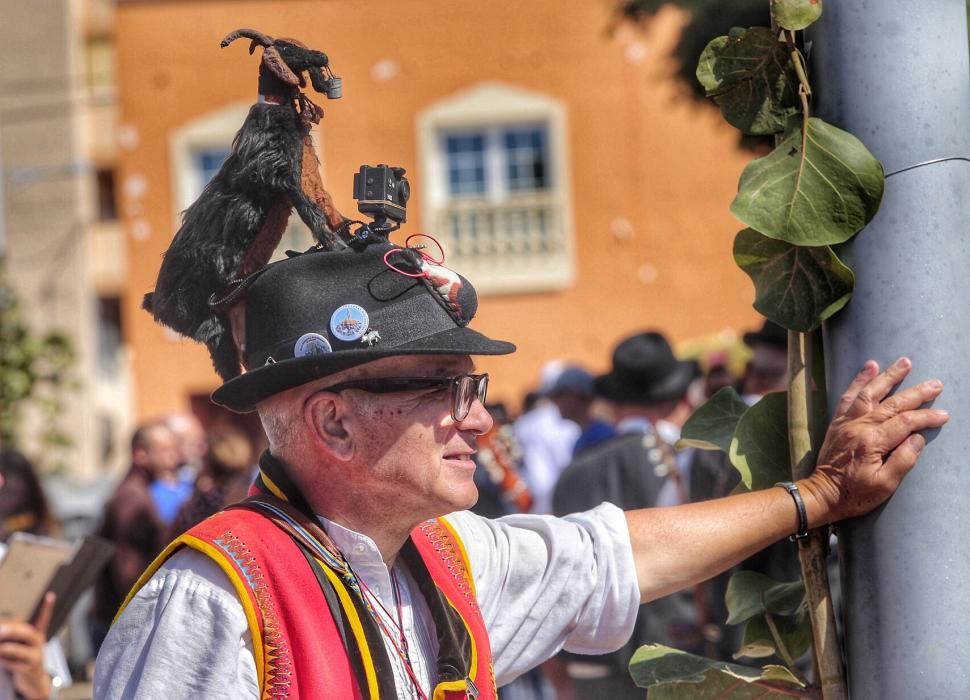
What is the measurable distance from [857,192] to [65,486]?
10.7 meters

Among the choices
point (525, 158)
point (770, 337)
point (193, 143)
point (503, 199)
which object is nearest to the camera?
point (770, 337)

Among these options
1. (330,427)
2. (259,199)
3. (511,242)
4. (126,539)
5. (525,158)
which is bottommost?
(126,539)

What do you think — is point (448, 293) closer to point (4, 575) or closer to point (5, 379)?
point (4, 575)

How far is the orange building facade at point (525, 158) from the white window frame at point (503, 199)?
0.07 ft

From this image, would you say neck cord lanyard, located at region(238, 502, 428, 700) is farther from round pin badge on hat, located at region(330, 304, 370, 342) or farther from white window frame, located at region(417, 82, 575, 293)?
white window frame, located at region(417, 82, 575, 293)

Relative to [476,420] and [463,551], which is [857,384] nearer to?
[476,420]

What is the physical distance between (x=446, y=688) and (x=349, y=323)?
58cm

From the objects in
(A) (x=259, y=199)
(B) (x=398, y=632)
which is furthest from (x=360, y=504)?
(A) (x=259, y=199)

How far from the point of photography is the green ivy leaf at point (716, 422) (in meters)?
2.36

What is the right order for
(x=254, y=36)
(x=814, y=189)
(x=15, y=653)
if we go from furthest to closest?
(x=15, y=653), (x=254, y=36), (x=814, y=189)

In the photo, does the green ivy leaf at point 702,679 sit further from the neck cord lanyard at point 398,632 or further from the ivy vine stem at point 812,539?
the neck cord lanyard at point 398,632

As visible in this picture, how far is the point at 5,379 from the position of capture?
10.1 metres

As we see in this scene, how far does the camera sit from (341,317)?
7.11 feet

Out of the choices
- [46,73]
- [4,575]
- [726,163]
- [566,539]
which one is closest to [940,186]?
[566,539]
